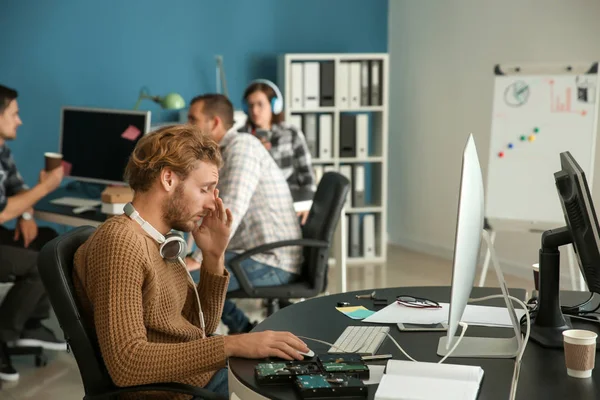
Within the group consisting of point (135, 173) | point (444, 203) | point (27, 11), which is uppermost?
point (27, 11)

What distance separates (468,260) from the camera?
1534 mm

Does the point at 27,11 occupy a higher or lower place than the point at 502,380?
higher

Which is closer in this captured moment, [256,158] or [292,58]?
[256,158]

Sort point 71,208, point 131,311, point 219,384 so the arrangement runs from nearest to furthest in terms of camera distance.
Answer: point 131,311
point 219,384
point 71,208

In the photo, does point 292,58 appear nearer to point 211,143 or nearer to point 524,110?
point 524,110

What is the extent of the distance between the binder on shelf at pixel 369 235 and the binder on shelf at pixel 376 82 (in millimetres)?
812

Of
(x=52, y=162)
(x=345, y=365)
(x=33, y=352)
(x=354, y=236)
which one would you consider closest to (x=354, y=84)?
(x=354, y=236)

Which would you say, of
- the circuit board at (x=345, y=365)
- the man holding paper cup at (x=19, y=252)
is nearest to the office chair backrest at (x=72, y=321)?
the circuit board at (x=345, y=365)

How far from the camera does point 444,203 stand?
6.11 meters

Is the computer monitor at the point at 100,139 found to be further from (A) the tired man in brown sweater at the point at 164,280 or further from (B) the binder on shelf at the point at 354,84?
(B) the binder on shelf at the point at 354,84

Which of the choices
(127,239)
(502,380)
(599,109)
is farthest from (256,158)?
(599,109)

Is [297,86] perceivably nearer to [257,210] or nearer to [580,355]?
[257,210]

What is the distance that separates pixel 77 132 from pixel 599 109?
278 centimetres

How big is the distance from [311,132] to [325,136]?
104mm
